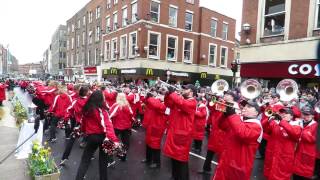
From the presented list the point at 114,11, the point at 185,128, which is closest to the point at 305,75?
the point at 185,128

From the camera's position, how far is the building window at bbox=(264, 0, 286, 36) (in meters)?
14.5

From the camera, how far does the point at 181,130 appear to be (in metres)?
5.64

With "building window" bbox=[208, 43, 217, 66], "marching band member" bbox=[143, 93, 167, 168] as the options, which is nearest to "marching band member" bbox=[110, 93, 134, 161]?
"marching band member" bbox=[143, 93, 167, 168]

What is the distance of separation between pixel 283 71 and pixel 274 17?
2.74 m

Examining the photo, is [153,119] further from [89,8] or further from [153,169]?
[89,8]

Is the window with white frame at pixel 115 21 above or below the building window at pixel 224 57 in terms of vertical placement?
above

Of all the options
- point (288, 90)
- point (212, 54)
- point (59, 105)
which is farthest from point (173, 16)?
point (59, 105)

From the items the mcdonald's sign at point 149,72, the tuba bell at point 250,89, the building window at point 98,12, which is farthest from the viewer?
the building window at point 98,12

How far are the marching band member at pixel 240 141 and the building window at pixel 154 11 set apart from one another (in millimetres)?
23105

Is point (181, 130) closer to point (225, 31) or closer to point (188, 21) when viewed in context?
point (188, 21)

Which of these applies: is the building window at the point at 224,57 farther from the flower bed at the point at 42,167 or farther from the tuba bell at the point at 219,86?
the flower bed at the point at 42,167

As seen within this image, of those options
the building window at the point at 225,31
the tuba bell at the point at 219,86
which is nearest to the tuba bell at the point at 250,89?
the tuba bell at the point at 219,86

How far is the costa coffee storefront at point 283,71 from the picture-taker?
1311 cm

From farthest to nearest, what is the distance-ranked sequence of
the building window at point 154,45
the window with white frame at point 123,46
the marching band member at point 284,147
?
the window with white frame at point 123,46
the building window at point 154,45
the marching band member at point 284,147
